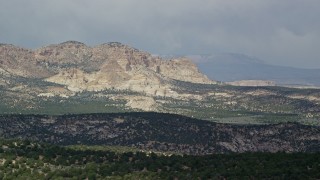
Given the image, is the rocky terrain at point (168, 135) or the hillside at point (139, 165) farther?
the rocky terrain at point (168, 135)

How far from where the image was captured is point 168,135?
186 m

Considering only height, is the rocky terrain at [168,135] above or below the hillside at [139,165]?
below

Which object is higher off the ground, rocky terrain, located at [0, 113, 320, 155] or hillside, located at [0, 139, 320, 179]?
hillside, located at [0, 139, 320, 179]

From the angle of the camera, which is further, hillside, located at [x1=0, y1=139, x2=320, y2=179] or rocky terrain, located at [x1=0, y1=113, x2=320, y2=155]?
rocky terrain, located at [x1=0, y1=113, x2=320, y2=155]

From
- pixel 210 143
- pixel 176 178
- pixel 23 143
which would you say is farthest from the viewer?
pixel 210 143

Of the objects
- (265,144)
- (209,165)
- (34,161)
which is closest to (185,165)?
(209,165)

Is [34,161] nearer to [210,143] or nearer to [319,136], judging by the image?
[210,143]

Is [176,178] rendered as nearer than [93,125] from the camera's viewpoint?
Yes

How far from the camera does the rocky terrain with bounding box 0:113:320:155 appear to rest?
16812 centimetres

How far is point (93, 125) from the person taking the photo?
7830 inches

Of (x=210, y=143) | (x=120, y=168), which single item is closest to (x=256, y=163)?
(x=120, y=168)

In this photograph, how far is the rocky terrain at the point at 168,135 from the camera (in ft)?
552

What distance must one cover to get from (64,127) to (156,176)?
456ft

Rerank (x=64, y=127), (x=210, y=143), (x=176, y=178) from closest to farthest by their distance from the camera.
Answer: (x=176, y=178), (x=210, y=143), (x=64, y=127)
